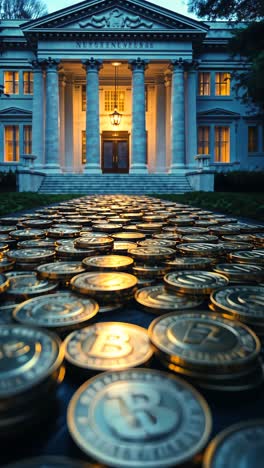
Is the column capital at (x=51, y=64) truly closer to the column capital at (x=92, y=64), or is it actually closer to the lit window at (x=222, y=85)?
the column capital at (x=92, y=64)

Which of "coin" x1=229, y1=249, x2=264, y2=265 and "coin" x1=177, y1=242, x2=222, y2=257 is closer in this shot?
"coin" x1=229, y1=249, x2=264, y2=265

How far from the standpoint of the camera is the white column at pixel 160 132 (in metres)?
28.9

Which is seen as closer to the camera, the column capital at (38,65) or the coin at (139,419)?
the coin at (139,419)

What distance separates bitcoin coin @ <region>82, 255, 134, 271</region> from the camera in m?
1.90

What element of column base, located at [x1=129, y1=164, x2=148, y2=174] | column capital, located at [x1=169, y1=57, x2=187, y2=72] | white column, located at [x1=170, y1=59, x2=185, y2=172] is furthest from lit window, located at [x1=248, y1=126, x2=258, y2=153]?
column base, located at [x1=129, y1=164, x2=148, y2=174]

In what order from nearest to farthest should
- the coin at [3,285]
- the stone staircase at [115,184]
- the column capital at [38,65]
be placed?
the coin at [3,285] < the stone staircase at [115,184] < the column capital at [38,65]

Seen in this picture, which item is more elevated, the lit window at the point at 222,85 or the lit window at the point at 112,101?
the lit window at the point at 222,85

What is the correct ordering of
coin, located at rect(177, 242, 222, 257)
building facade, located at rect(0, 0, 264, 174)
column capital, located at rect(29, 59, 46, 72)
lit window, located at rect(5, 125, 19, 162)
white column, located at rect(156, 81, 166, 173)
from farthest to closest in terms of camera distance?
lit window, located at rect(5, 125, 19, 162) → white column, located at rect(156, 81, 166, 173) → column capital, located at rect(29, 59, 46, 72) → building facade, located at rect(0, 0, 264, 174) → coin, located at rect(177, 242, 222, 257)

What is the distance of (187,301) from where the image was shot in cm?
143

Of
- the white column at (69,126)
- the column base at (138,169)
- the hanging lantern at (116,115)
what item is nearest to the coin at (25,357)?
the column base at (138,169)

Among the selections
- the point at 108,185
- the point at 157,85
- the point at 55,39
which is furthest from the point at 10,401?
the point at 157,85

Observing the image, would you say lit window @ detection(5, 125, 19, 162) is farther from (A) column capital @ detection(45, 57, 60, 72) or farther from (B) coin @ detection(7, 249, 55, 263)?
(B) coin @ detection(7, 249, 55, 263)

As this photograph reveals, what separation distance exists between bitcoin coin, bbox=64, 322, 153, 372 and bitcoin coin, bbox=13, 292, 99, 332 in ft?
0.29

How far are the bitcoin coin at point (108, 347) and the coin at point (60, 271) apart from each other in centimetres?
67
